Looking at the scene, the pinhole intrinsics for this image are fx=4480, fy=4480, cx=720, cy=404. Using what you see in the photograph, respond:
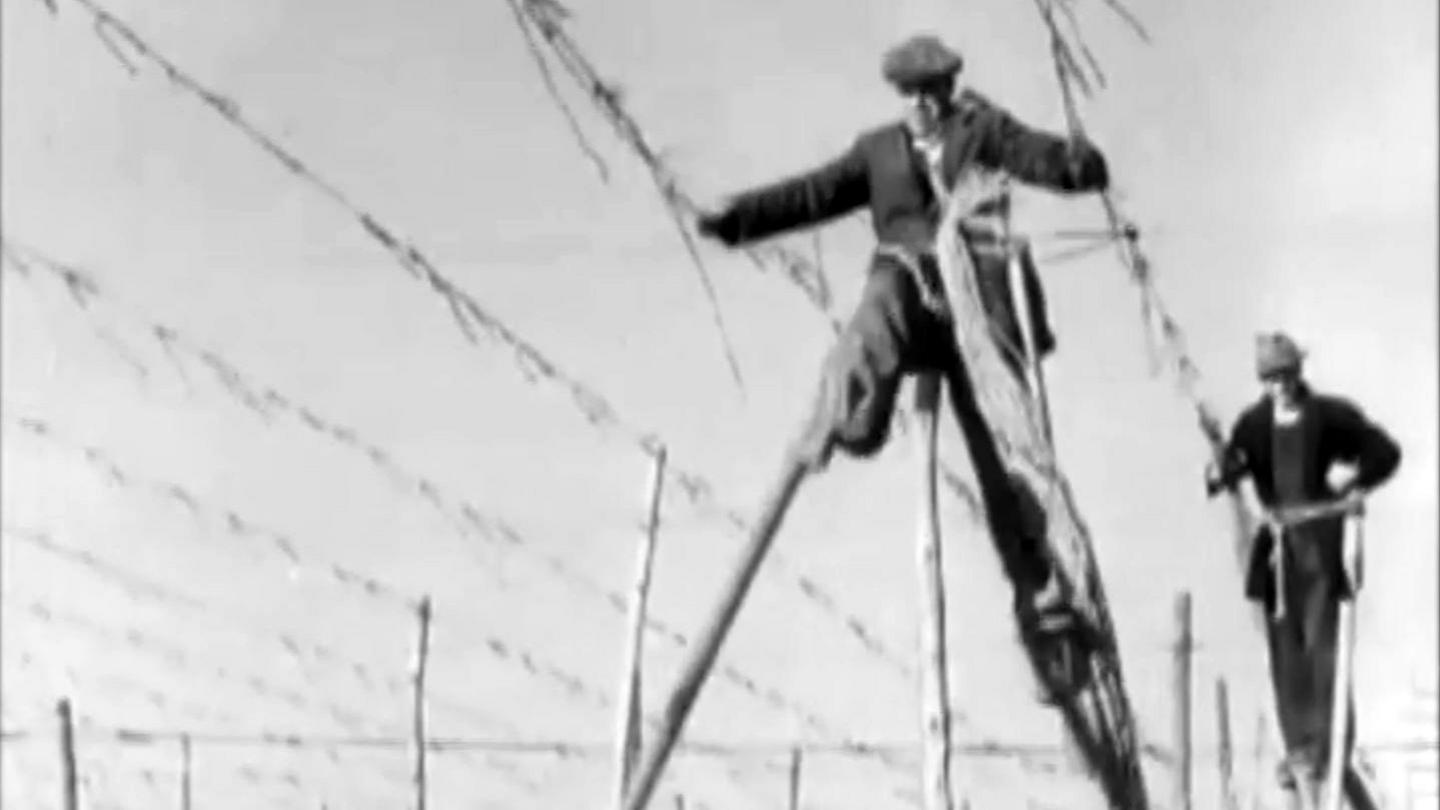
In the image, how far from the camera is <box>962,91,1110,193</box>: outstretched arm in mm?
7590

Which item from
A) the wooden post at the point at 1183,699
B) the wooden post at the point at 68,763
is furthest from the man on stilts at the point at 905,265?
the wooden post at the point at 68,763

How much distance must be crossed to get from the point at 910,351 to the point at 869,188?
0.99 feet

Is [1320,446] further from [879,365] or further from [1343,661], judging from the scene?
[879,365]

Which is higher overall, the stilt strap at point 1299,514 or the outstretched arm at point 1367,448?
the outstretched arm at point 1367,448

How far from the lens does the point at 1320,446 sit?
8758 mm

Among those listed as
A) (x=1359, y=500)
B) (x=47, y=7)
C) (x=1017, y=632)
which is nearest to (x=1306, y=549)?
(x=1359, y=500)

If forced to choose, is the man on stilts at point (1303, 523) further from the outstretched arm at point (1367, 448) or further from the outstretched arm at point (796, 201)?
the outstretched arm at point (796, 201)

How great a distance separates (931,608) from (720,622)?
15.3 inches

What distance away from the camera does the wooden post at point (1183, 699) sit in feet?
32.4

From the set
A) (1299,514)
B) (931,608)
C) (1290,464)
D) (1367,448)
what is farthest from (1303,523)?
(931,608)

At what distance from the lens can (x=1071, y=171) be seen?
7602 millimetres

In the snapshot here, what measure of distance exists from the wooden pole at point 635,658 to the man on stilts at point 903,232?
0.79m

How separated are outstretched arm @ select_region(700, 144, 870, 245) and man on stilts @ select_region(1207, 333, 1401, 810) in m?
1.13

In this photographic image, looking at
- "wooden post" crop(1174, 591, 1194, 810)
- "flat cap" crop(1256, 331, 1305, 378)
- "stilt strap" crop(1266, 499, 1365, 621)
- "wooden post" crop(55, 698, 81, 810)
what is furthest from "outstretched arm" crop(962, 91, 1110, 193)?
"wooden post" crop(55, 698, 81, 810)
